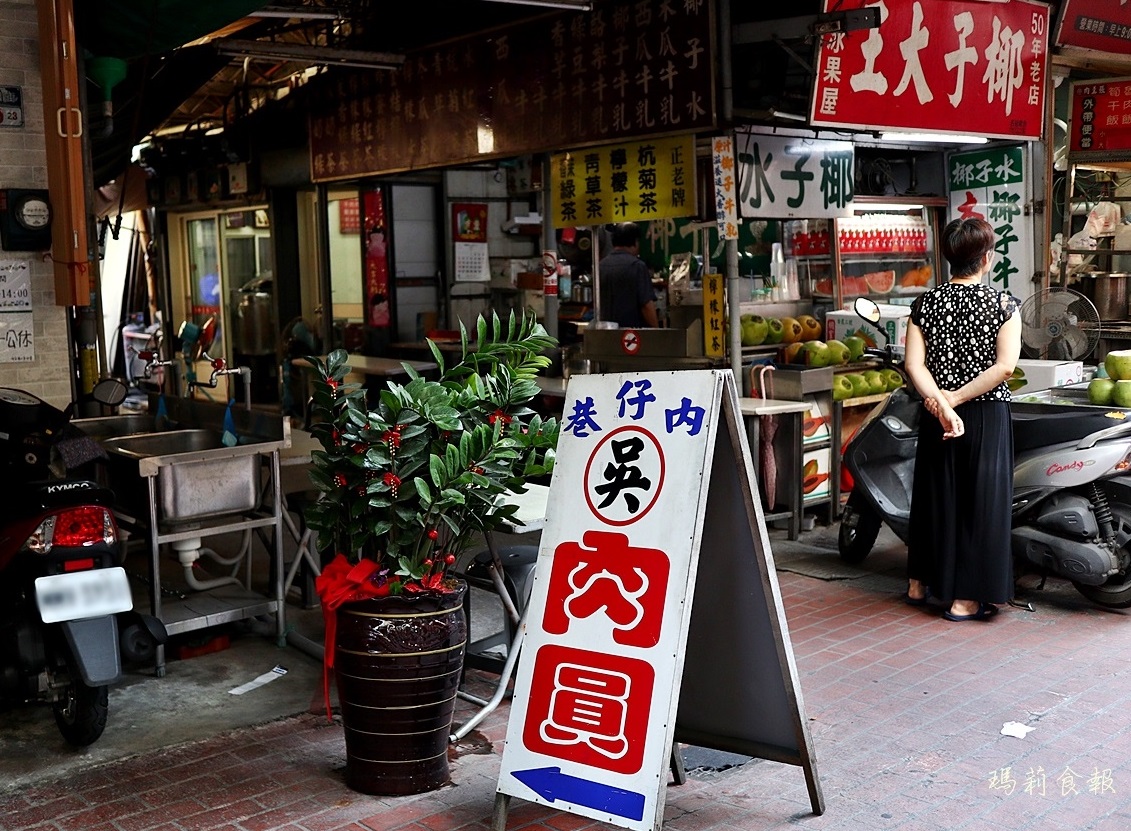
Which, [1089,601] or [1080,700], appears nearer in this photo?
[1080,700]

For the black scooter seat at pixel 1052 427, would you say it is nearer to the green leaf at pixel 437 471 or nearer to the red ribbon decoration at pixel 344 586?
the green leaf at pixel 437 471

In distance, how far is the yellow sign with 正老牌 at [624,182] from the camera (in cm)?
741

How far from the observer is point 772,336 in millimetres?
8148

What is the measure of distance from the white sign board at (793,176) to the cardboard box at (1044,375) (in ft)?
5.98

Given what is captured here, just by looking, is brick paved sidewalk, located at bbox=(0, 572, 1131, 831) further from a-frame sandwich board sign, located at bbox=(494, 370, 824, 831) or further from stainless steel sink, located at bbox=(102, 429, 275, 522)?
stainless steel sink, located at bbox=(102, 429, 275, 522)

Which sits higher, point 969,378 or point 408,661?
point 969,378

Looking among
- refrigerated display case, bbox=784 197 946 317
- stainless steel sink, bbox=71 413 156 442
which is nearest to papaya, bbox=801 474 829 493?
refrigerated display case, bbox=784 197 946 317

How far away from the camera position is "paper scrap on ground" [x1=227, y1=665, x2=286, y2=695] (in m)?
4.93

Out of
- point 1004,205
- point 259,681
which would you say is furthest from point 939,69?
point 259,681

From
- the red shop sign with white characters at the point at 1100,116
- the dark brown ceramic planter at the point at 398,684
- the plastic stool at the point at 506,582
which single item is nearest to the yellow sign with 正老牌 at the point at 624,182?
the plastic stool at the point at 506,582

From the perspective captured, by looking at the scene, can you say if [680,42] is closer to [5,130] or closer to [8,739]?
[5,130]

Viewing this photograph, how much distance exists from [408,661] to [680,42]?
15.5 ft

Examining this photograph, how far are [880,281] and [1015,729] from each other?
5.64 metres

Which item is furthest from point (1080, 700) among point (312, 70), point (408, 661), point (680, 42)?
point (312, 70)
